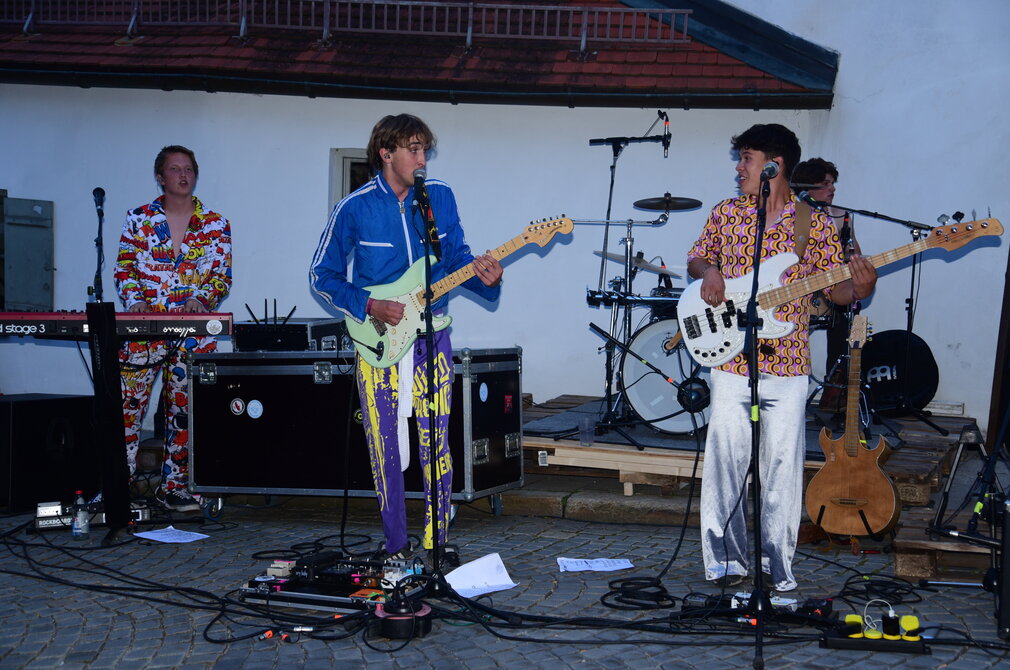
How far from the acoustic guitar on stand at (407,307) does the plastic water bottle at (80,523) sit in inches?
104

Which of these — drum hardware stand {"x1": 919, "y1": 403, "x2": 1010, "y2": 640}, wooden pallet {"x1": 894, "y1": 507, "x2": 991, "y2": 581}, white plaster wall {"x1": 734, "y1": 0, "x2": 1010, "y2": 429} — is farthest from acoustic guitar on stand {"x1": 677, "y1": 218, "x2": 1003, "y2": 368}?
white plaster wall {"x1": 734, "y1": 0, "x2": 1010, "y2": 429}

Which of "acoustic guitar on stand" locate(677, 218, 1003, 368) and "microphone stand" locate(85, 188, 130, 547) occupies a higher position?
"acoustic guitar on stand" locate(677, 218, 1003, 368)

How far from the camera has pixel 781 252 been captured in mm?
4918

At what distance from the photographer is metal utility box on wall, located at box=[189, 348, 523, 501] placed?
6.64m

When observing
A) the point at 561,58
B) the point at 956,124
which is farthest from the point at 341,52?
the point at 956,124

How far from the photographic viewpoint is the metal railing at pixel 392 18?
10188 millimetres

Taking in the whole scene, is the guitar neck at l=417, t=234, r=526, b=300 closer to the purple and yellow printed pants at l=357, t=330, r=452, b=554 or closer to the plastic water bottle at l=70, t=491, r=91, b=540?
the purple and yellow printed pants at l=357, t=330, r=452, b=554

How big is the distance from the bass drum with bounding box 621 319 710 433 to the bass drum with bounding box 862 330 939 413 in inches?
84.9

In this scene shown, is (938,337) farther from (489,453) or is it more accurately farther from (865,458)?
(489,453)

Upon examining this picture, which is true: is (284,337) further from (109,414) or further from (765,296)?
(765,296)

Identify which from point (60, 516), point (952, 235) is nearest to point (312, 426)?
point (60, 516)

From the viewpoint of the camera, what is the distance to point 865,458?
600 cm

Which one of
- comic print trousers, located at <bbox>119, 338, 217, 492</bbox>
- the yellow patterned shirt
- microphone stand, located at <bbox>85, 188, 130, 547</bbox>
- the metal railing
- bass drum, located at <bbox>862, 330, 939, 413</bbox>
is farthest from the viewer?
the metal railing

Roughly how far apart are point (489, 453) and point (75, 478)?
320 cm
